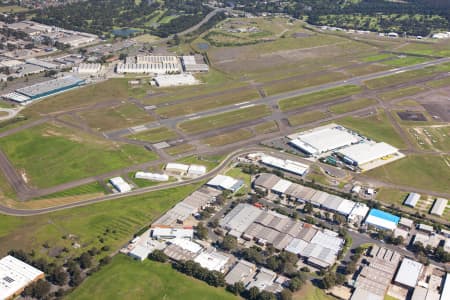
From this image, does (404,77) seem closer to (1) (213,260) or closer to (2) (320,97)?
(2) (320,97)

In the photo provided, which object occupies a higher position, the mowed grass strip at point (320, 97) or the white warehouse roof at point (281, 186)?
the mowed grass strip at point (320, 97)

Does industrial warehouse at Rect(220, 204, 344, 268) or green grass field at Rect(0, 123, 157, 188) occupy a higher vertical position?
industrial warehouse at Rect(220, 204, 344, 268)

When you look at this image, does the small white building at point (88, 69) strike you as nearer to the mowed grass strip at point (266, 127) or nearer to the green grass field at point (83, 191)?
the mowed grass strip at point (266, 127)

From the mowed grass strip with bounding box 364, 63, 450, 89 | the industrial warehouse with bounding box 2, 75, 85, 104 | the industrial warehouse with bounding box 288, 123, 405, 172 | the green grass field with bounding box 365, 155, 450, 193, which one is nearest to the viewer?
the green grass field with bounding box 365, 155, 450, 193

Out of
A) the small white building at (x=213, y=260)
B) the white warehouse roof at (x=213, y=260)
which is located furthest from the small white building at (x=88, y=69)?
the white warehouse roof at (x=213, y=260)

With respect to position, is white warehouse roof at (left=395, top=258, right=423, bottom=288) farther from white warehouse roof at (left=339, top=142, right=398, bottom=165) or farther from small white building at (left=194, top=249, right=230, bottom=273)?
white warehouse roof at (left=339, top=142, right=398, bottom=165)

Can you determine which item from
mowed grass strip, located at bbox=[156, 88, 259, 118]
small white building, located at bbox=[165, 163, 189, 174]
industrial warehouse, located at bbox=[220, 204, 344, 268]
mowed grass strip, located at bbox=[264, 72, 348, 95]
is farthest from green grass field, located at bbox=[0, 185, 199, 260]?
mowed grass strip, located at bbox=[264, 72, 348, 95]

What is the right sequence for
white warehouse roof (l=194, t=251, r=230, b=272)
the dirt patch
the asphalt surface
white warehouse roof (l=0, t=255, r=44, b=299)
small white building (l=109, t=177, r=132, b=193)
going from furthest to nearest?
the dirt patch → the asphalt surface → small white building (l=109, t=177, r=132, b=193) → white warehouse roof (l=194, t=251, r=230, b=272) → white warehouse roof (l=0, t=255, r=44, b=299)
